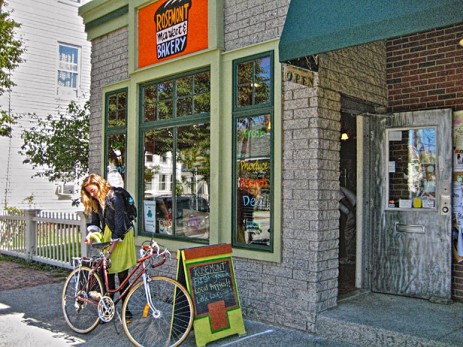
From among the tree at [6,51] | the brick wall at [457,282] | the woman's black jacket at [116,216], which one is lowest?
the brick wall at [457,282]

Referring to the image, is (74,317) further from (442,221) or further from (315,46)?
(442,221)

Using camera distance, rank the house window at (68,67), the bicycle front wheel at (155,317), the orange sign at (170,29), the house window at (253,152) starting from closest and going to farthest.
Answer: the bicycle front wheel at (155,317), the house window at (253,152), the orange sign at (170,29), the house window at (68,67)

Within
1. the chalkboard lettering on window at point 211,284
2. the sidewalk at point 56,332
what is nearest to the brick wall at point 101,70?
the sidewalk at point 56,332

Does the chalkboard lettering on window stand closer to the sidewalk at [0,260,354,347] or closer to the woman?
the sidewalk at [0,260,354,347]

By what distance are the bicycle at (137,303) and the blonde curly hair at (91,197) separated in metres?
0.51

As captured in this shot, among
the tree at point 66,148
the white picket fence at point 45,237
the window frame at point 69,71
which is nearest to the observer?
the white picket fence at point 45,237

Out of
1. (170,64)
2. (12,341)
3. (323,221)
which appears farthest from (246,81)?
(12,341)

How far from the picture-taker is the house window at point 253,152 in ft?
18.7

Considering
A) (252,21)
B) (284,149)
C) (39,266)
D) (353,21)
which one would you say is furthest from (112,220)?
(39,266)

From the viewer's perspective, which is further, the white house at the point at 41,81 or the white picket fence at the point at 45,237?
the white house at the point at 41,81

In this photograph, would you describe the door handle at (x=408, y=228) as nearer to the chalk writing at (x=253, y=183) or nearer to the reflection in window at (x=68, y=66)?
the chalk writing at (x=253, y=183)

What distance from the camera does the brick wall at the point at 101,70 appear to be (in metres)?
7.97

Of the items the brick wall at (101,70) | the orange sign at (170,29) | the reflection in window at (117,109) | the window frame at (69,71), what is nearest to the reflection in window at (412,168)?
the orange sign at (170,29)

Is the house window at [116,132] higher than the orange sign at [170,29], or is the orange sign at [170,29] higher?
the orange sign at [170,29]
